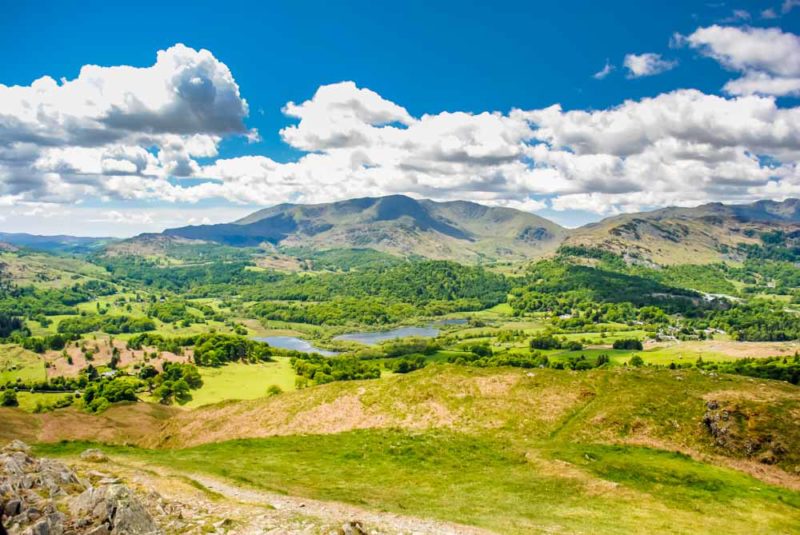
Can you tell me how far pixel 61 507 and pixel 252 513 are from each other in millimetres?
10952

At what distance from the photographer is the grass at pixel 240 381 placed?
13438 centimetres

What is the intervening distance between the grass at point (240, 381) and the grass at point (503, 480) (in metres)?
72.5

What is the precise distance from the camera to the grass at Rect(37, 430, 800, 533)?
37938 millimetres

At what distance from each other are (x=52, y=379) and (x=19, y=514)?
18614cm

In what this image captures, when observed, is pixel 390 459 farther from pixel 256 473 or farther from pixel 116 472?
pixel 116 472

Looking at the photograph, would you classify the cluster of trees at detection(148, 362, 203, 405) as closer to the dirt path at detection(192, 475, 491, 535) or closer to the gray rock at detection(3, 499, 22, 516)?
the dirt path at detection(192, 475, 491, 535)

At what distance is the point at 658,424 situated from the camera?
209 ft

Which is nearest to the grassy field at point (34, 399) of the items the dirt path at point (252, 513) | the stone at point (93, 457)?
the stone at point (93, 457)

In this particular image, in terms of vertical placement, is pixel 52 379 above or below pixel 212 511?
below

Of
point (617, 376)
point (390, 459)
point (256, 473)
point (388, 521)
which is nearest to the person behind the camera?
point (388, 521)

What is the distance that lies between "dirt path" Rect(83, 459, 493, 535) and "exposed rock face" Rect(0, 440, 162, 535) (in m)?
2.62

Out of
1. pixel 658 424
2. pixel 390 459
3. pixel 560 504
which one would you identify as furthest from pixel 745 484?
pixel 390 459

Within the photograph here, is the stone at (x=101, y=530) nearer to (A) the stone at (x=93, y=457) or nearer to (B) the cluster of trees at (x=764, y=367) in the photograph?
(A) the stone at (x=93, y=457)

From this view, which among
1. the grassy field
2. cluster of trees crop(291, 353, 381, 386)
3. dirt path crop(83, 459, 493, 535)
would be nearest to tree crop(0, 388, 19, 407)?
the grassy field
